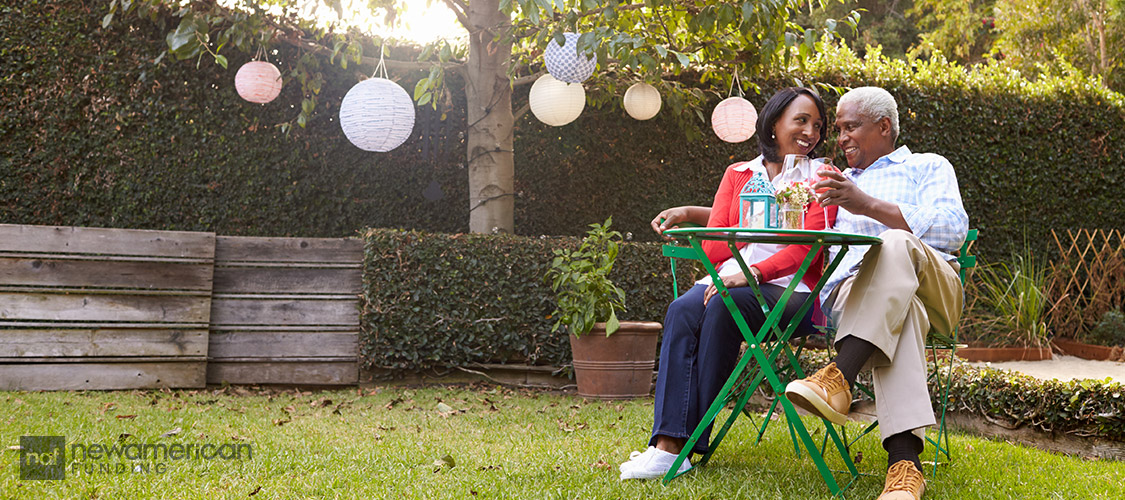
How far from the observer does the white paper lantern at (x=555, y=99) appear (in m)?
4.72

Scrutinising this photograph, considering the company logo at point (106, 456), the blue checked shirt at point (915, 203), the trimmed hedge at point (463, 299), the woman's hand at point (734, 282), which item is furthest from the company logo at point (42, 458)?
the blue checked shirt at point (915, 203)

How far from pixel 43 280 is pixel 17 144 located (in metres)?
1.35

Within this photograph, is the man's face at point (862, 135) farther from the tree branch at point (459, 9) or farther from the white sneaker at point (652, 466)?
the tree branch at point (459, 9)

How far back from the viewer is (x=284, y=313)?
15.1 ft

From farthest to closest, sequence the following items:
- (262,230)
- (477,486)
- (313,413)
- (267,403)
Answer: (262,230), (267,403), (313,413), (477,486)

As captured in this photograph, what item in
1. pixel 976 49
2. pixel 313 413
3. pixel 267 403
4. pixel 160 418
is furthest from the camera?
pixel 976 49

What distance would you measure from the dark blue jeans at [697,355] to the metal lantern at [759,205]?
0.24 meters

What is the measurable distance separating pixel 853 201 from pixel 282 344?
3620 mm

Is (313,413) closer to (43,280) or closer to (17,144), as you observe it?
(43,280)

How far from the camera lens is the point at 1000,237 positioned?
21.7ft

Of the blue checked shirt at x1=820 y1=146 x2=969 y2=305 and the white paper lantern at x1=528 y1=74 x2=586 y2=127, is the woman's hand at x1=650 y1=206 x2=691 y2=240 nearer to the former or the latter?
the blue checked shirt at x1=820 y1=146 x2=969 y2=305

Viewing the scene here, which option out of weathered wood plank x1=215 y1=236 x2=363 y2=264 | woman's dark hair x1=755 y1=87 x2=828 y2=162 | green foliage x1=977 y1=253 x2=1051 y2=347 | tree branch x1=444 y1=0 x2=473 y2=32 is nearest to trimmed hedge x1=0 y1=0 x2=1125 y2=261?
green foliage x1=977 y1=253 x2=1051 y2=347

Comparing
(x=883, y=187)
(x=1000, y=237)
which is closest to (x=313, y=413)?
(x=883, y=187)

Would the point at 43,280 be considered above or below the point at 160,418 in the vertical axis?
above
